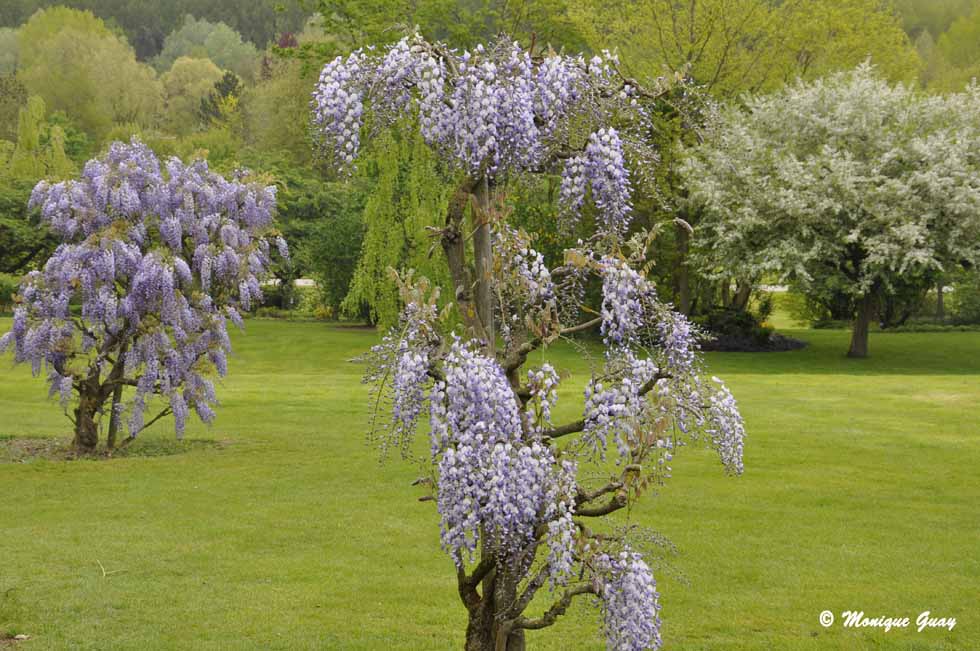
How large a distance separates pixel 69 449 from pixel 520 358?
11.4m

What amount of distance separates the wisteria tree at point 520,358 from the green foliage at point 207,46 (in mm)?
126163

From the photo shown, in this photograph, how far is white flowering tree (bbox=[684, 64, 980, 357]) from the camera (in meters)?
29.5

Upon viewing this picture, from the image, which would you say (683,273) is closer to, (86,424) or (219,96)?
(86,424)

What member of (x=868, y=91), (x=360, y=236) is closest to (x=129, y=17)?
(x=360, y=236)

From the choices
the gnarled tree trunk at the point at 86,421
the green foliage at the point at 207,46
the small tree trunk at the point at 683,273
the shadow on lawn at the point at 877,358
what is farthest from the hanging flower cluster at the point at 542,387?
the green foliage at the point at 207,46

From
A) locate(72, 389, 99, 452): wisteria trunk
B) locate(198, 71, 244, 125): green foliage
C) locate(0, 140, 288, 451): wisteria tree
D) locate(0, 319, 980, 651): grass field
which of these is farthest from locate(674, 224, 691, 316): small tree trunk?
locate(198, 71, 244, 125): green foliage

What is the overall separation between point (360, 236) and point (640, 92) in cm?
3232

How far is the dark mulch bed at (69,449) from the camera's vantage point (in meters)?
15.2

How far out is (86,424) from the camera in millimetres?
15289

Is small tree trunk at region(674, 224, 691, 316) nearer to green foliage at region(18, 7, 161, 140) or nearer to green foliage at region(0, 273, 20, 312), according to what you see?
green foliage at region(0, 273, 20, 312)

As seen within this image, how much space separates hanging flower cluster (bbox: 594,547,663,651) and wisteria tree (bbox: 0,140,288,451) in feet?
33.0

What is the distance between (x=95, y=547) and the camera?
10.5 metres

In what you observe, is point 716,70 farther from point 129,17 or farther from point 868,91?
point 129,17
